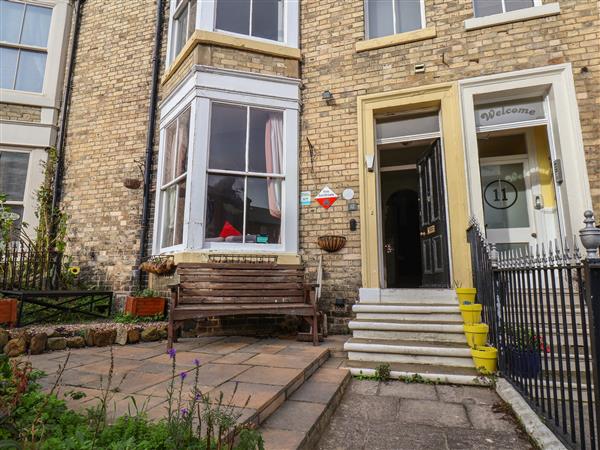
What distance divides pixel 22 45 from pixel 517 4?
28.7 ft

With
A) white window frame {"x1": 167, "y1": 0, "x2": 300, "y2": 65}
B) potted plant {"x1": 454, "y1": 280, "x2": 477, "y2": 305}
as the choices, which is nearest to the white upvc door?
potted plant {"x1": 454, "y1": 280, "x2": 477, "y2": 305}

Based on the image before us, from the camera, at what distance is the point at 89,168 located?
638 centimetres

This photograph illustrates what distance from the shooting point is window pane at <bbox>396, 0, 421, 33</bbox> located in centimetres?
562

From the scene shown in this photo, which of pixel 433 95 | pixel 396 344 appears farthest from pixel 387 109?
pixel 396 344

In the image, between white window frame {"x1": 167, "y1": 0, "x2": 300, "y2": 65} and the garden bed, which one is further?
white window frame {"x1": 167, "y1": 0, "x2": 300, "y2": 65}

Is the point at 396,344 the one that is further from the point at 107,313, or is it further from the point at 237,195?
the point at 107,313

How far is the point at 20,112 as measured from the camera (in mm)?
6582

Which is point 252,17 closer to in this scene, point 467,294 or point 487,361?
point 467,294

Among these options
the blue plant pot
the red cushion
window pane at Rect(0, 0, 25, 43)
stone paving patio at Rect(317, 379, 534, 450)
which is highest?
window pane at Rect(0, 0, 25, 43)

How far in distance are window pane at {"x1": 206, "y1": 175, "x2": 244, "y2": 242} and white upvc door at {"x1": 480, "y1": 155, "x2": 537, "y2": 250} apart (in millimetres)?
3896

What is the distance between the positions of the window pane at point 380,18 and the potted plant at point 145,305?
524 cm

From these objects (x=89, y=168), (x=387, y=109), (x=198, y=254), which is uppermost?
(x=387, y=109)

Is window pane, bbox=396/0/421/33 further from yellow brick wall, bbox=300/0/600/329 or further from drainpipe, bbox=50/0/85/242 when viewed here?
drainpipe, bbox=50/0/85/242

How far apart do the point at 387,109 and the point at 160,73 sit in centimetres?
411
